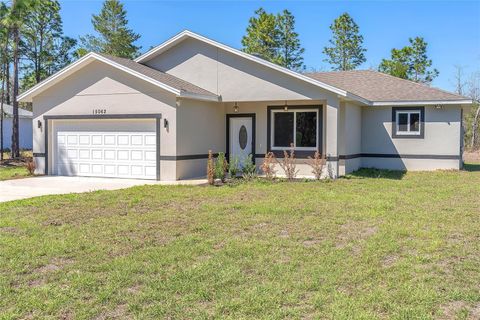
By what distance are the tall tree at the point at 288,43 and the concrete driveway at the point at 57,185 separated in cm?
2568

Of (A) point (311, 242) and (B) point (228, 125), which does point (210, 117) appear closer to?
(B) point (228, 125)

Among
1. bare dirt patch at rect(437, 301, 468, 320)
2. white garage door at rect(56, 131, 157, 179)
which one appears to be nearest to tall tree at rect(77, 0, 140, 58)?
white garage door at rect(56, 131, 157, 179)

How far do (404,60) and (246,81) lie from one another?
26275 mm

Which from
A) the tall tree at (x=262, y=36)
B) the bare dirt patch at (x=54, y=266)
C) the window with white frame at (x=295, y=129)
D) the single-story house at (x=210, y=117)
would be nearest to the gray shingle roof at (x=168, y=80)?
the single-story house at (x=210, y=117)

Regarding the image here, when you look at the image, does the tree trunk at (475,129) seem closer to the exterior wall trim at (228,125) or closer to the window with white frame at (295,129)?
the window with white frame at (295,129)

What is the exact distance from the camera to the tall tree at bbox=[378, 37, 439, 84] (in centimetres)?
3844

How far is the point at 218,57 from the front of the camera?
1703cm

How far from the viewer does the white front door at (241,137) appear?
18141 mm

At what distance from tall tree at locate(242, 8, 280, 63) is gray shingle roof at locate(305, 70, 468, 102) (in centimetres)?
1610

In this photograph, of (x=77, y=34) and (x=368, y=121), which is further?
(x=77, y=34)

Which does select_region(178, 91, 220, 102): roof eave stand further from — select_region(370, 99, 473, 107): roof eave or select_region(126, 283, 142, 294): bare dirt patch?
select_region(126, 283, 142, 294): bare dirt patch

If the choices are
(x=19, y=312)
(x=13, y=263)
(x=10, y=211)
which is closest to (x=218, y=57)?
(x=10, y=211)

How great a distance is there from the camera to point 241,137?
59.9 feet

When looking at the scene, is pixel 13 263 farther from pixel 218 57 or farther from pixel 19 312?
pixel 218 57
